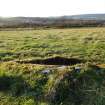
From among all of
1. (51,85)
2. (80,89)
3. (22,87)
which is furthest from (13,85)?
(80,89)

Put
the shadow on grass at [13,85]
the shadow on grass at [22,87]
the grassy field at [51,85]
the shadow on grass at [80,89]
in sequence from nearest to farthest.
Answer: the shadow on grass at [80,89] → the grassy field at [51,85] → the shadow on grass at [22,87] → the shadow on grass at [13,85]

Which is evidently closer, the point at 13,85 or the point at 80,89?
Result: the point at 80,89

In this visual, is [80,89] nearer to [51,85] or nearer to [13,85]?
[51,85]

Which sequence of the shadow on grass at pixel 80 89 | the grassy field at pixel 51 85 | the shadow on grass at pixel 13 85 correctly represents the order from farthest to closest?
the shadow on grass at pixel 13 85, the grassy field at pixel 51 85, the shadow on grass at pixel 80 89

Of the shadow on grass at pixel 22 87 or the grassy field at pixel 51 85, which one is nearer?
the grassy field at pixel 51 85

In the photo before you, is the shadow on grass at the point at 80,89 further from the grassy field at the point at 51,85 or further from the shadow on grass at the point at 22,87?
the shadow on grass at the point at 22,87

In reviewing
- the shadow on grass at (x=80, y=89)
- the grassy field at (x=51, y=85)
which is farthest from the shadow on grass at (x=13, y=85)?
the shadow on grass at (x=80, y=89)

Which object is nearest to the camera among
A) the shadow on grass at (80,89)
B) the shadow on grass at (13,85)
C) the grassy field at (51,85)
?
the shadow on grass at (80,89)

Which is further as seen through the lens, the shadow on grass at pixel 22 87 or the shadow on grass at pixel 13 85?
the shadow on grass at pixel 13 85

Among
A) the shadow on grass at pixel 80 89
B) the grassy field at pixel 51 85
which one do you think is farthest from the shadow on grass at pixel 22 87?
the shadow on grass at pixel 80 89

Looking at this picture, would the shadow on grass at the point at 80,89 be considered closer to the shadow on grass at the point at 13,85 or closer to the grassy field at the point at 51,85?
the grassy field at the point at 51,85

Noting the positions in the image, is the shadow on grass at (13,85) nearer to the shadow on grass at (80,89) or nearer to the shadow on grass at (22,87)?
the shadow on grass at (22,87)

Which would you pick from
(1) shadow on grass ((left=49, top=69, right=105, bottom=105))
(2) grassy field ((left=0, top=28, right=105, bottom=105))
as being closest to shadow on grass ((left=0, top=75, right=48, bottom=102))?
(2) grassy field ((left=0, top=28, right=105, bottom=105))

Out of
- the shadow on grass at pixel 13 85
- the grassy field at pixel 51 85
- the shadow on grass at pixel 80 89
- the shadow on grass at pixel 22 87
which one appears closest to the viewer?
the shadow on grass at pixel 80 89
